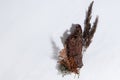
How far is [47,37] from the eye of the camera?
7.16 feet

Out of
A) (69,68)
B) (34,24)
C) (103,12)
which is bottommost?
(69,68)

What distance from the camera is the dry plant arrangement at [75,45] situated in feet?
7.09

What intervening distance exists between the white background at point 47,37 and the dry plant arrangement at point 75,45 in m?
0.05

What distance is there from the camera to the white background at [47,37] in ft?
6.81

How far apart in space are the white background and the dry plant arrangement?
5cm

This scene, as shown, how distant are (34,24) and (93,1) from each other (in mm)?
489

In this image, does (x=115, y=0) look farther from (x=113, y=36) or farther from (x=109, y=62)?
(x=109, y=62)

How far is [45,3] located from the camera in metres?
2.17

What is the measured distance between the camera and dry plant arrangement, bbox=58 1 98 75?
216 centimetres

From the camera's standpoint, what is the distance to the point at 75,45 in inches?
85.3

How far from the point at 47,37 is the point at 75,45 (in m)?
0.21

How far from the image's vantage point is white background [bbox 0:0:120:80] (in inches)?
81.7

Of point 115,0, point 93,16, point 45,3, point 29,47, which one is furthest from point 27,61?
point 115,0

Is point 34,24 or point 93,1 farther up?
point 93,1
